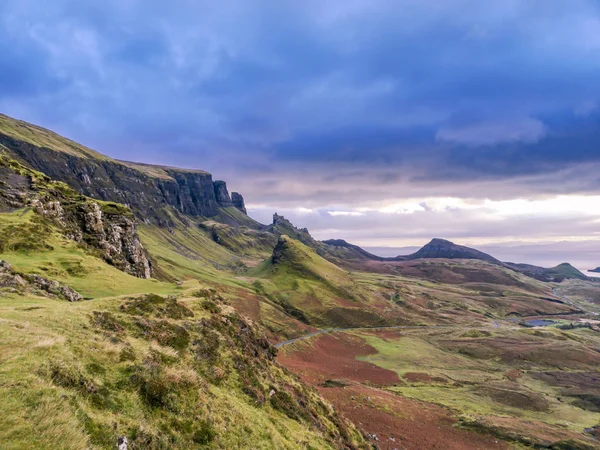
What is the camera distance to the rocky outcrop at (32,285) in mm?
31372

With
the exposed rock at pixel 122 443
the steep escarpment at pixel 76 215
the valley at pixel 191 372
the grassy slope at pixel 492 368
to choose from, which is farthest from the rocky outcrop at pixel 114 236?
the grassy slope at pixel 492 368

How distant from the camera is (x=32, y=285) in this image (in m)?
34.0

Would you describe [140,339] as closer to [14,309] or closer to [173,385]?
[173,385]

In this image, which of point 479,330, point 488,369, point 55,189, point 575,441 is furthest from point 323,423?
point 479,330

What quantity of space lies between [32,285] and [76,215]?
4364 cm

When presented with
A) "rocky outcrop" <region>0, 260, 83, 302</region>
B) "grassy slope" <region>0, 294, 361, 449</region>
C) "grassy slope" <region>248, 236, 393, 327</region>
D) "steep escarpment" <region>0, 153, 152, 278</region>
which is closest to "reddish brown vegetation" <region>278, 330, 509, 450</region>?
"grassy slope" <region>0, 294, 361, 449</region>

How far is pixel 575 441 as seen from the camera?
48875 mm

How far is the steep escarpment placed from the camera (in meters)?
64.1

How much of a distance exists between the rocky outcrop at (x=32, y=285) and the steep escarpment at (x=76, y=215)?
2188cm

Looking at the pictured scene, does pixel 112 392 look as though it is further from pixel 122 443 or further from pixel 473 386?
pixel 473 386

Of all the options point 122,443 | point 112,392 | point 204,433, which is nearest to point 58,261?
point 112,392

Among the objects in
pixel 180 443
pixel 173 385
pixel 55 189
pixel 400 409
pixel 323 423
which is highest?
pixel 55 189

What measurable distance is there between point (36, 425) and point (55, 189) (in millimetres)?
84857

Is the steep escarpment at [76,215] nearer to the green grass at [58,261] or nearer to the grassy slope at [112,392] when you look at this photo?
the green grass at [58,261]
